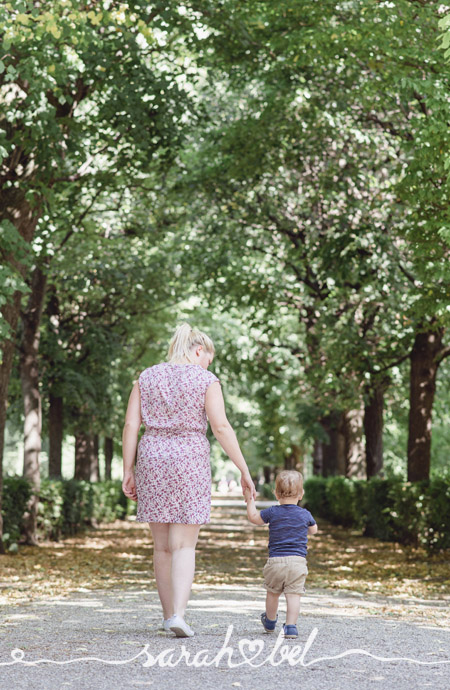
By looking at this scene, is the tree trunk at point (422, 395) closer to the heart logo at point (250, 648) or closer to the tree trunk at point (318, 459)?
the heart logo at point (250, 648)

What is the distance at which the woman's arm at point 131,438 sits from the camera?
5902mm

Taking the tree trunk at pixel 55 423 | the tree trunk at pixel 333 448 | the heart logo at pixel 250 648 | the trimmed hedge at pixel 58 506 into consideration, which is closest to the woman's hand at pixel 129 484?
the heart logo at pixel 250 648

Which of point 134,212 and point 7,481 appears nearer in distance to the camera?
point 7,481

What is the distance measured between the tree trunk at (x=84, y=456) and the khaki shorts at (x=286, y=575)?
19675 mm

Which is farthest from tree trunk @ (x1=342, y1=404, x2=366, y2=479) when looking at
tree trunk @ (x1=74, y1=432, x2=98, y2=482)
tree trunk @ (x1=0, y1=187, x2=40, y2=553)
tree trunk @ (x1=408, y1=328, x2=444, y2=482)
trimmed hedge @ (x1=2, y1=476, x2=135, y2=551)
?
tree trunk @ (x1=0, y1=187, x2=40, y2=553)

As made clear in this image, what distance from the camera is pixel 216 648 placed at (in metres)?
5.36

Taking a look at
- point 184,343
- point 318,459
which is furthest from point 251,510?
point 318,459

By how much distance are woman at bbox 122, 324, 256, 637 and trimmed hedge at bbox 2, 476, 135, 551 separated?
33.4 ft

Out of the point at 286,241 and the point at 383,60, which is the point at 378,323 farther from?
the point at 383,60

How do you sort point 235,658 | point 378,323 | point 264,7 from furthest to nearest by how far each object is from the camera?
point 378,323 < point 264,7 < point 235,658

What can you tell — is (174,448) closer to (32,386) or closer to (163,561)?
(163,561)

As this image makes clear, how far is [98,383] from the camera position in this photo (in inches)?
840

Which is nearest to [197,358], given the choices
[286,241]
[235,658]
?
[235,658]

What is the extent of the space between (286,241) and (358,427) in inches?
242
